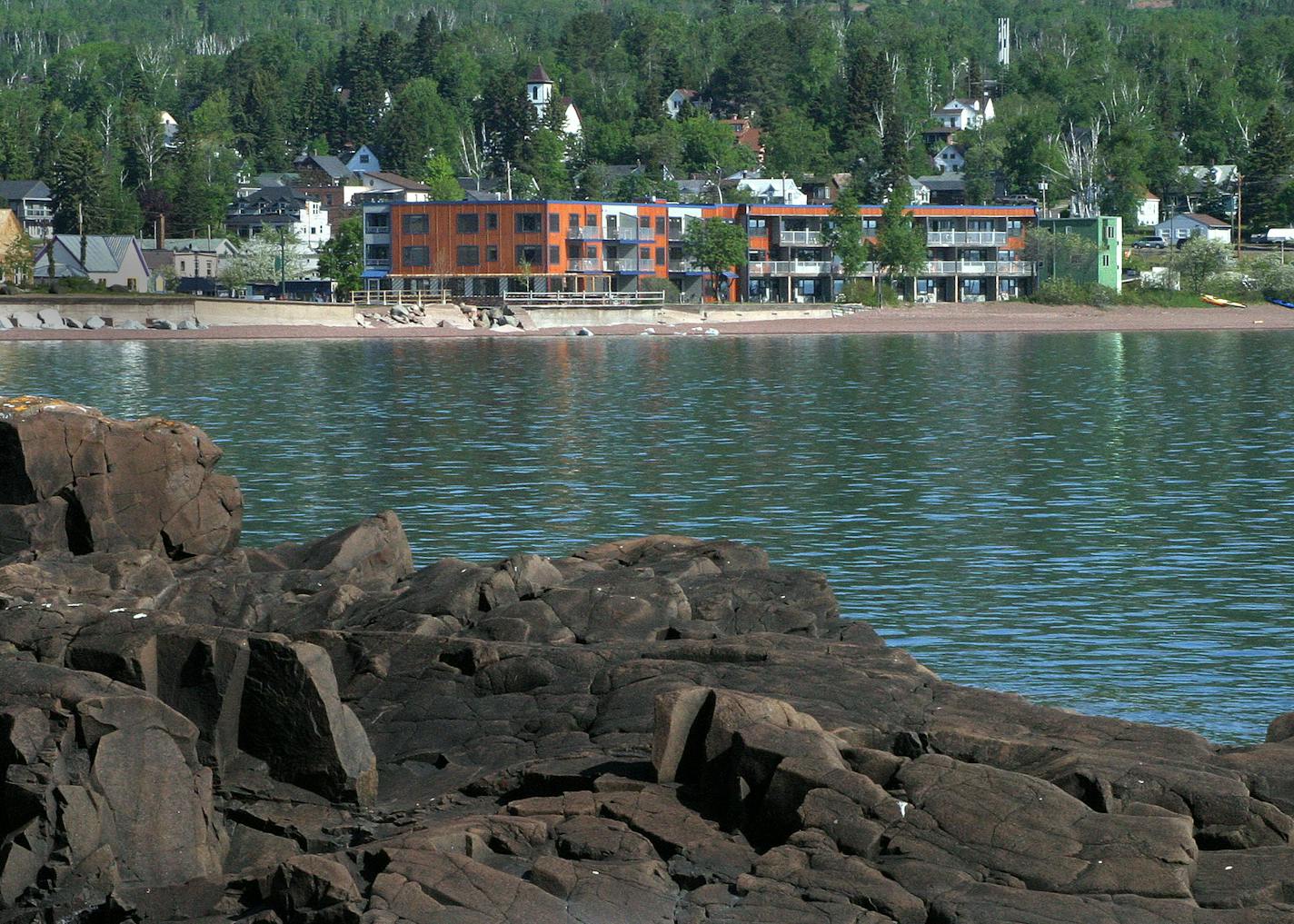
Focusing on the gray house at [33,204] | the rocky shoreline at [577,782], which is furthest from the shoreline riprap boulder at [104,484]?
the gray house at [33,204]

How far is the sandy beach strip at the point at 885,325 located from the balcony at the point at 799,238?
303 inches

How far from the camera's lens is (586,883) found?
12.2 meters

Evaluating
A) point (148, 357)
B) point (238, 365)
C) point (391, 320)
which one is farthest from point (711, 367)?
point (391, 320)

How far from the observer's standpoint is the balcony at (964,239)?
13812 cm

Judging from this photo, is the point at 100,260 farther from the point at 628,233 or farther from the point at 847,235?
the point at 847,235

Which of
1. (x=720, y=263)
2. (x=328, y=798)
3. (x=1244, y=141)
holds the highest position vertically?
(x=1244, y=141)

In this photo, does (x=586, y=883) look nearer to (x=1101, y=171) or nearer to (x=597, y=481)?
(x=597, y=481)

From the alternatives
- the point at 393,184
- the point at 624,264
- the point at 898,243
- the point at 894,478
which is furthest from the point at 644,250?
the point at 894,478

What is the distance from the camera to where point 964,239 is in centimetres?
13850

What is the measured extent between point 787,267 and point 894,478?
9449 cm

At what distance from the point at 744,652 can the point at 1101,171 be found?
511 feet

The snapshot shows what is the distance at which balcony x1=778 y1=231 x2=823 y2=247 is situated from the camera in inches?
5340

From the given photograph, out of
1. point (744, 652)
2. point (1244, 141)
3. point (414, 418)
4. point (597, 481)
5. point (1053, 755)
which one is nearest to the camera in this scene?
point (1053, 755)

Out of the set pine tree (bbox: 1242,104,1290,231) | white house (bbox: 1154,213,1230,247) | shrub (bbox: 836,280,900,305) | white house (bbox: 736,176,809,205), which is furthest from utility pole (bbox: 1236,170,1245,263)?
white house (bbox: 736,176,809,205)
